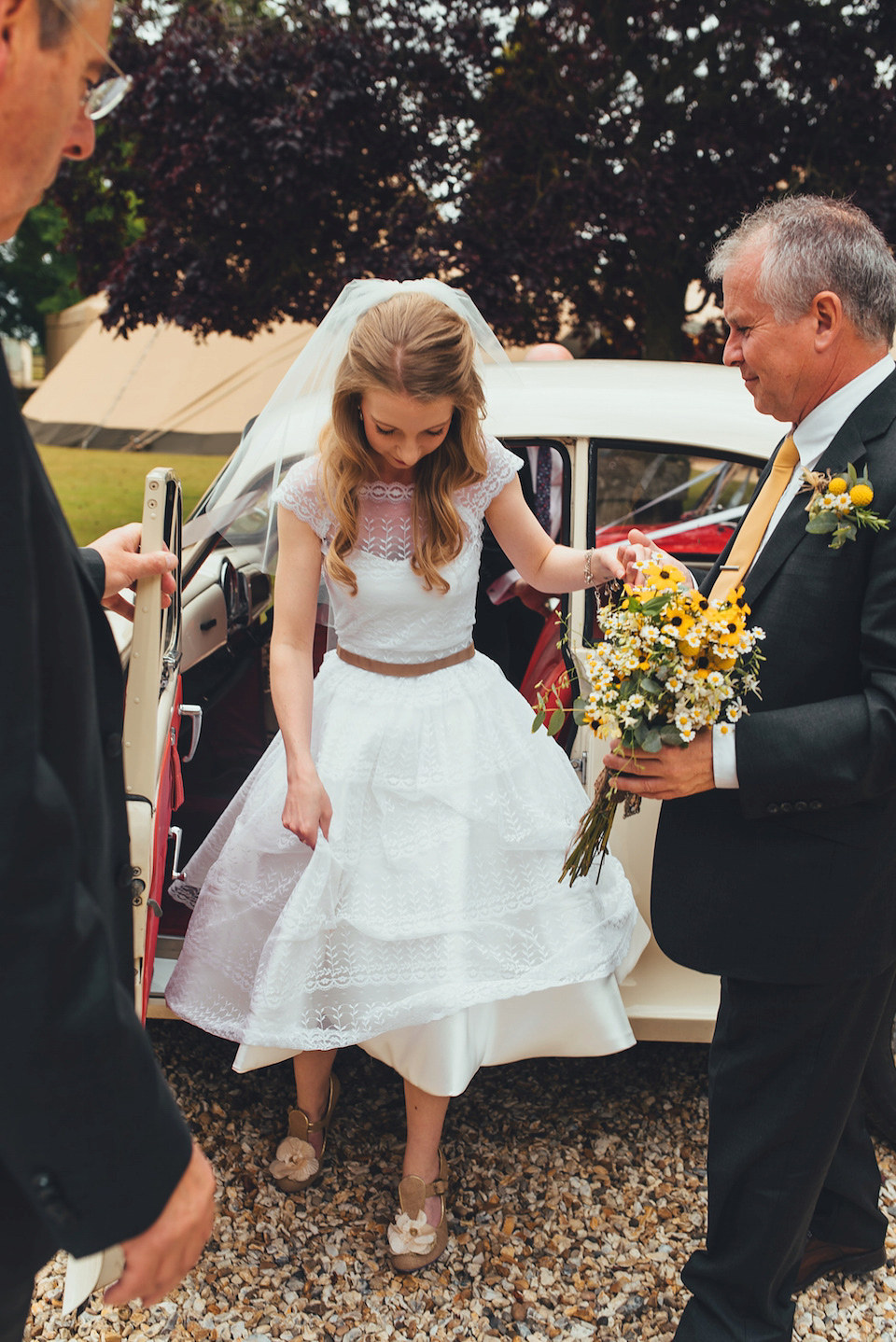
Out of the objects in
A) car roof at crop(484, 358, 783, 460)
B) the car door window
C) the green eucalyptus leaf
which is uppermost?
car roof at crop(484, 358, 783, 460)

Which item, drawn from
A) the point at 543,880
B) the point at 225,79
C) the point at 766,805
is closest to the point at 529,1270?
the point at 543,880

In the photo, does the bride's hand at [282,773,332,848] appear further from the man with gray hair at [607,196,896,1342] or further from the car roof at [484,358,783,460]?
the car roof at [484,358,783,460]

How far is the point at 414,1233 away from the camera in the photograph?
2.32 metres

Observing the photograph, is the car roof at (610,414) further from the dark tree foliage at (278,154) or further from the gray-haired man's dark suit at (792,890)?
the dark tree foliage at (278,154)

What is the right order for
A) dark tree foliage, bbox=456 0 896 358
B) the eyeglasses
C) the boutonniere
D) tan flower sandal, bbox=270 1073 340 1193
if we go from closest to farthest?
the eyeglasses
the boutonniere
tan flower sandal, bbox=270 1073 340 1193
dark tree foliage, bbox=456 0 896 358

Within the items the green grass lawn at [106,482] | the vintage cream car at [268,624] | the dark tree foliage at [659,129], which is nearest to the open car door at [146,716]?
the vintage cream car at [268,624]

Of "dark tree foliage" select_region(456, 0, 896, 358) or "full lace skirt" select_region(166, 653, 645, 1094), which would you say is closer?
"full lace skirt" select_region(166, 653, 645, 1094)

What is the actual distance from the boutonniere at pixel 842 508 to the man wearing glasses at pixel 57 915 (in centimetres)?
120

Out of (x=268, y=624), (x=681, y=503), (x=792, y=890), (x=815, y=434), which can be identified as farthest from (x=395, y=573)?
(x=681, y=503)

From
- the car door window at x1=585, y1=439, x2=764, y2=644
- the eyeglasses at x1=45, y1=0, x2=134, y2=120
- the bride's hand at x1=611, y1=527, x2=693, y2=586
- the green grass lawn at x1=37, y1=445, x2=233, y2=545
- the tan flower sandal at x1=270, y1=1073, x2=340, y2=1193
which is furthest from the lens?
the green grass lawn at x1=37, y1=445, x2=233, y2=545

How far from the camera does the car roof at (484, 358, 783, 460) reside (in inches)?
101

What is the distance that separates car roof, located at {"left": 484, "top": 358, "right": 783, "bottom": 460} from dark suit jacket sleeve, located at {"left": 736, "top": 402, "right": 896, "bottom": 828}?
0.82 meters

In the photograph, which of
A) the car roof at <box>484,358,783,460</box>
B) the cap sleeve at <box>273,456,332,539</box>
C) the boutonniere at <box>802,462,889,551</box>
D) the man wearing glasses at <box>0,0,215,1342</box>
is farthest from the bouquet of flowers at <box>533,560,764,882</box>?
the man wearing glasses at <box>0,0,215,1342</box>

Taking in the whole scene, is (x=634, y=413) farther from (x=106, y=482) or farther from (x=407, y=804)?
(x=106, y=482)
